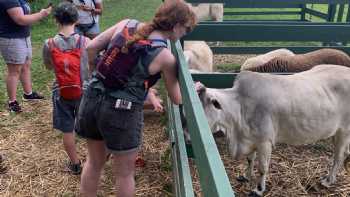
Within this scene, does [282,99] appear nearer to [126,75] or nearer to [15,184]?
[126,75]

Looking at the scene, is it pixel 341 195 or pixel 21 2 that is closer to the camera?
pixel 341 195

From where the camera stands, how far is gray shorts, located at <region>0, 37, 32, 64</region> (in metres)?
5.15

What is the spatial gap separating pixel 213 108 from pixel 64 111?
1472 mm

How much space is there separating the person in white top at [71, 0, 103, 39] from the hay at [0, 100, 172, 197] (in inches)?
50.9

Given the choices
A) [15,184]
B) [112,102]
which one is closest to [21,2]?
[15,184]

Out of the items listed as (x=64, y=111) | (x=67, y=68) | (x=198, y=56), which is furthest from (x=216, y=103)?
(x=198, y=56)

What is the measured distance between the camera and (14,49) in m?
5.19

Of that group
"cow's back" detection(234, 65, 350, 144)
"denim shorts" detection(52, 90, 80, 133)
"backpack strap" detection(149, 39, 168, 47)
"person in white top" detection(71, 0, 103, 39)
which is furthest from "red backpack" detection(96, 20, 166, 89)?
"person in white top" detection(71, 0, 103, 39)

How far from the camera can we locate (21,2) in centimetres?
504

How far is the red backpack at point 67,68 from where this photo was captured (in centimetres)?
362

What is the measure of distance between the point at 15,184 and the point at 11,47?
6.45 ft

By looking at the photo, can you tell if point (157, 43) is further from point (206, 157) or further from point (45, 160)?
point (45, 160)

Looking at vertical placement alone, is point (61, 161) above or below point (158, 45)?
below

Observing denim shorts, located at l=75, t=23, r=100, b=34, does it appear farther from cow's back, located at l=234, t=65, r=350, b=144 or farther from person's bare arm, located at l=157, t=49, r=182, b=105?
person's bare arm, located at l=157, t=49, r=182, b=105
